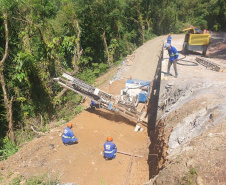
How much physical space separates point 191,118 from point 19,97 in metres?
8.33

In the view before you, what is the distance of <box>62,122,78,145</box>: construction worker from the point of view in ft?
25.2

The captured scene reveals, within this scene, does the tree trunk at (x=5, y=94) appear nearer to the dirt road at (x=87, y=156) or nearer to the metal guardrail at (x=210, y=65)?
the dirt road at (x=87, y=156)

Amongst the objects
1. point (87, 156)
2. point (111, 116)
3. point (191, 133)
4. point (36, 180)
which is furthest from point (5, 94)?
point (191, 133)

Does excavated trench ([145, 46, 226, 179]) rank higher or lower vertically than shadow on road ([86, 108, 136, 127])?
higher

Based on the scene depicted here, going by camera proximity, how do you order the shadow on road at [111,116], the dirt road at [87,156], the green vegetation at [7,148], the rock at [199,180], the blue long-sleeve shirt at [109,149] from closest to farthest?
the rock at [199,180] → the dirt road at [87,156] → the blue long-sleeve shirt at [109,149] → the green vegetation at [7,148] → the shadow on road at [111,116]

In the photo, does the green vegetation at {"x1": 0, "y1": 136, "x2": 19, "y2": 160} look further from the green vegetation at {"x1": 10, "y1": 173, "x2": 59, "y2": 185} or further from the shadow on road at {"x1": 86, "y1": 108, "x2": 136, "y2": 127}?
the shadow on road at {"x1": 86, "y1": 108, "x2": 136, "y2": 127}

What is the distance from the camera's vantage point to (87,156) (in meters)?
7.43

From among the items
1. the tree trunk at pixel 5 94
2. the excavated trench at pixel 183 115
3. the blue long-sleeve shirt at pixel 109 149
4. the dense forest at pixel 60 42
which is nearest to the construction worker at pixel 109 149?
the blue long-sleeve shirt at pixel 109 149

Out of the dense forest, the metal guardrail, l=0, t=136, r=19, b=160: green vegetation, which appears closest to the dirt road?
l=0, t=136, r=19, b=160: green vegetation

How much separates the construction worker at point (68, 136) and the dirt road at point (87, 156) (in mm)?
265

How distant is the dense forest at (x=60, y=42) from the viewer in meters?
9.37

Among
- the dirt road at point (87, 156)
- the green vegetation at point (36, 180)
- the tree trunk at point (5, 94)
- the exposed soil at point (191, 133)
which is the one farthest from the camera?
the tree trunk at point (5, 94)

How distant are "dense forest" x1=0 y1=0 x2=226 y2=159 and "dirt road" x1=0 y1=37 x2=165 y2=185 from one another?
169cm

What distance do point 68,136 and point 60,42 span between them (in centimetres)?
793
